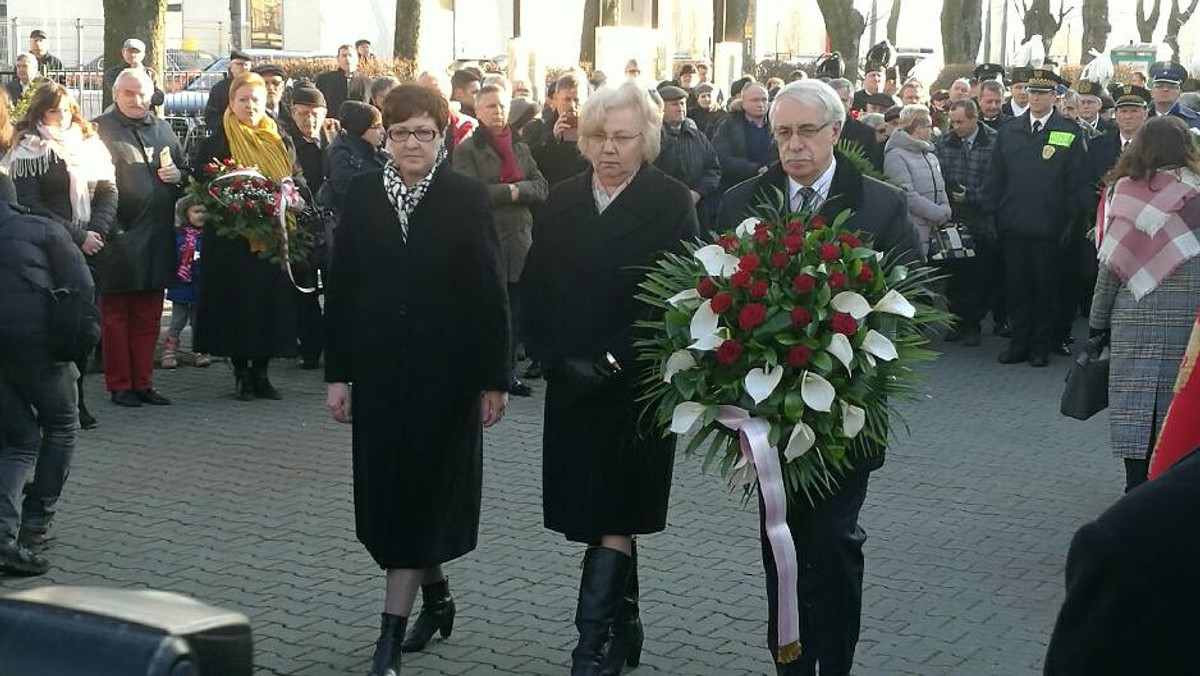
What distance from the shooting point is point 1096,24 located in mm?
48594

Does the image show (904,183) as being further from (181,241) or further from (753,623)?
(753,623)

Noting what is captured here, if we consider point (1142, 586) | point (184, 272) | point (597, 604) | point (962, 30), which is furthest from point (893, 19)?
point (1142, 586)

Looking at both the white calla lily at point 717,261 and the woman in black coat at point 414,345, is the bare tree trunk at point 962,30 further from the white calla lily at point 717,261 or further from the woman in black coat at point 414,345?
the white calla lily at point 717,261

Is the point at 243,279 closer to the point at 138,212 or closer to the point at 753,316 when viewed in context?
the point at 138,212

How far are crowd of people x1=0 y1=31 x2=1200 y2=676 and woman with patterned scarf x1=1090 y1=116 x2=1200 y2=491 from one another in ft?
0.04

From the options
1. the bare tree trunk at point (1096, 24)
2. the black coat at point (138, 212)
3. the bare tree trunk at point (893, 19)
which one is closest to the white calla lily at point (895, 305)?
the black coat at point (138, 212)

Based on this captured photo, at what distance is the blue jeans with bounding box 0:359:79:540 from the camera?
7.31 meters

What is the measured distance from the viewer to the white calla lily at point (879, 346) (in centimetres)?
511

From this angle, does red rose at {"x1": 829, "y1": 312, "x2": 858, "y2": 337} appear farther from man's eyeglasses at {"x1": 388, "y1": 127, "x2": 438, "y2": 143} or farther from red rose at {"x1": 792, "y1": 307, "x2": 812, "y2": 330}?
man's eyeglasses at {"x1": 388, "y1": 127, "x2": 438, "y2": 143}

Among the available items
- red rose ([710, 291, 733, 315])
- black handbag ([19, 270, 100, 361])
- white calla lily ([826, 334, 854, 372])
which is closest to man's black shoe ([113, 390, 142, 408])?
black handbag ([19, 270, 100, 361])

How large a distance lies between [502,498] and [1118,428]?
9.83ft

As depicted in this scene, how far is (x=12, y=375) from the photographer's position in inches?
288

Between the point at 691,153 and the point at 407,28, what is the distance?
1211cm

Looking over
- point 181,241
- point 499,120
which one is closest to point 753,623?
point 499,120
